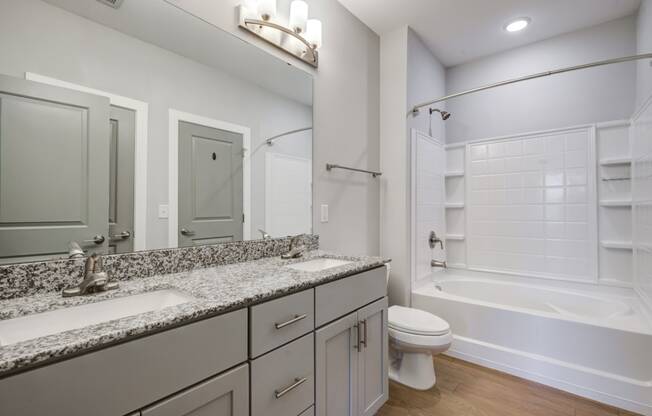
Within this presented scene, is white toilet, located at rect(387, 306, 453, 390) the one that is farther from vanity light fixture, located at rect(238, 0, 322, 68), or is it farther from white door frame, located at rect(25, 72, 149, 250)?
vanity light fixture, located at rect(238, 0, 322, 68)

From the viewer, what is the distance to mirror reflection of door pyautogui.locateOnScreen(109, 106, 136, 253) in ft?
3.67

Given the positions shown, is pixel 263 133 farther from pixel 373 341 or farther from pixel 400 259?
pixel 400 259

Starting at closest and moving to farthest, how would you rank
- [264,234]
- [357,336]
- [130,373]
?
[130,373]
[357,336]
[264,234]

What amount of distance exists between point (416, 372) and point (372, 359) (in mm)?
630

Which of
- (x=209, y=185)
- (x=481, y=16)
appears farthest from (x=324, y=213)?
(x=481, y=16)

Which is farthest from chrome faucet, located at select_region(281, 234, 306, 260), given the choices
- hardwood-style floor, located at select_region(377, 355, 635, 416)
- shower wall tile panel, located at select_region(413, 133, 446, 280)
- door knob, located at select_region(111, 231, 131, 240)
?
shower wall tile panel, located at select_region(413, 133, 446, 280)

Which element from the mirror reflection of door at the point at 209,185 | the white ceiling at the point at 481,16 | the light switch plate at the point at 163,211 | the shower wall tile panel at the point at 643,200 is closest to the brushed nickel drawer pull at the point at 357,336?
the mirror reflection of door at the point at 209,185

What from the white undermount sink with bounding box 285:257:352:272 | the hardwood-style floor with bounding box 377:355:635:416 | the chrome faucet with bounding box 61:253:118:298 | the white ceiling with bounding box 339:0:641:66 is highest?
the white ceiling with bounding box 339:0:641:66

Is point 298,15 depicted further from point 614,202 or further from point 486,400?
point 614,202

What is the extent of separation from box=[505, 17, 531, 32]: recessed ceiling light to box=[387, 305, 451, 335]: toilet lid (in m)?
2.41

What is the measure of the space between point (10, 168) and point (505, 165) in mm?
3337

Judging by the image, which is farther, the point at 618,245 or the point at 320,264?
the point at 618,245

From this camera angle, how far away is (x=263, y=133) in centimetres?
168

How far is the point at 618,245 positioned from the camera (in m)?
2.31
